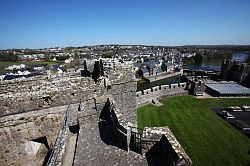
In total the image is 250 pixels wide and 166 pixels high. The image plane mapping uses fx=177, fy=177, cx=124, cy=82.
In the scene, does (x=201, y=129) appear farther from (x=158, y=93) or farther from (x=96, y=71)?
(x=96, y=71)

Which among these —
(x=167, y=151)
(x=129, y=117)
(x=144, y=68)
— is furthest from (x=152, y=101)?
(x=144, y=68)

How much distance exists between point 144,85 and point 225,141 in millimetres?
36353

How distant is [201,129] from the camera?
21.7m

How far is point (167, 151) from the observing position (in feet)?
19.1

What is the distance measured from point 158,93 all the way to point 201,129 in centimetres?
1286

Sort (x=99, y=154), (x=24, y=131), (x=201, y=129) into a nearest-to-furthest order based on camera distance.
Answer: (x=99, y=154) < (x=24, y=131) < (x=201, y=129)

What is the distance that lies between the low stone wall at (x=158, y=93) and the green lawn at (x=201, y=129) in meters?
1.32

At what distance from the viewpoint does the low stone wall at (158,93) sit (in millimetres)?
30516

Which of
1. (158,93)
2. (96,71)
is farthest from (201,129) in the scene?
(96,71)

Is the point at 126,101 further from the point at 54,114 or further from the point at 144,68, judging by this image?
the point at 144,68

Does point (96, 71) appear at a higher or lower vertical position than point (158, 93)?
higher

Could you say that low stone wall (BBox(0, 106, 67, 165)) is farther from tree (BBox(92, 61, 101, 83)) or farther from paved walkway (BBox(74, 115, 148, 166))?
tree (BBox(92, 61, 101, 83))

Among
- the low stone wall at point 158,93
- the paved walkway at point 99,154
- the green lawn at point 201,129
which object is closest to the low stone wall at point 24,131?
the paved walkway at point 99,154

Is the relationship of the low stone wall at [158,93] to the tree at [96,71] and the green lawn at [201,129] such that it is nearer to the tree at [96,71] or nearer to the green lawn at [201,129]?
the green lawn at [201,129]
